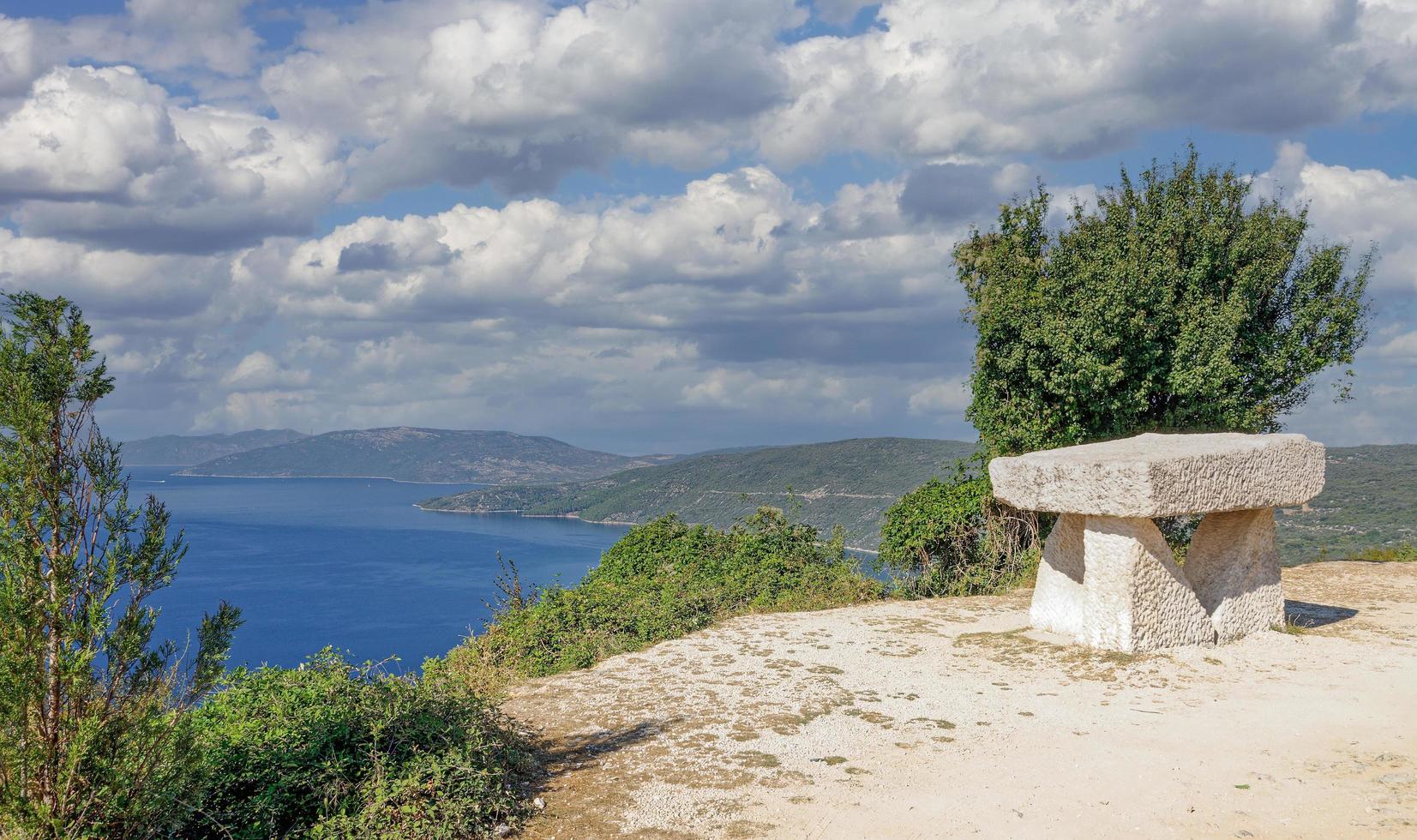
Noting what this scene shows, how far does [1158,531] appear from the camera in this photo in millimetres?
10289

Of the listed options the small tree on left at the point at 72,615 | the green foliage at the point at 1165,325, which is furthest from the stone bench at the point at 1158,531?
the small tree on left at the point at 72,615

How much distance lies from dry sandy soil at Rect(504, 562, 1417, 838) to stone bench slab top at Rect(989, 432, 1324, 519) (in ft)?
5.90

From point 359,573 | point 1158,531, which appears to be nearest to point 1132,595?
point 1158,531

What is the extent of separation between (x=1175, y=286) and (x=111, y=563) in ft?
53.8

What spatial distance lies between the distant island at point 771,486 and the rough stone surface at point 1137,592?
28.9 m

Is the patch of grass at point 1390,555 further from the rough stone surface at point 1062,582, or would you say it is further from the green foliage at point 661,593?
the green foliage at point 661,593

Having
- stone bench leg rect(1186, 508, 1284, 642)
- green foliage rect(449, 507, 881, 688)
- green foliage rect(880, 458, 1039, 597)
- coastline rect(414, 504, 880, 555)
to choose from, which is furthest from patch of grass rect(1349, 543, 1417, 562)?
coastline rect(414, 504, 880, 555)

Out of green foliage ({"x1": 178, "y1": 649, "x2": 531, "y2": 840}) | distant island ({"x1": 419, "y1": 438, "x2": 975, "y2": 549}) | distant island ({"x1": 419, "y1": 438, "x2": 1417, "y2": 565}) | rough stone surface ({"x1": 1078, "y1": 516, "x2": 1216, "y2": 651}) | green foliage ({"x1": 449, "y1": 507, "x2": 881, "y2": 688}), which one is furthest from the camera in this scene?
distant island ({"x1": 419, "y1": 438, "x2": 975, "y2": 549})

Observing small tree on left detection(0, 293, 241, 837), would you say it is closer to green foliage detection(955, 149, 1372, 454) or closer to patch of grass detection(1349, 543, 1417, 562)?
green foliage detection(955, 149, 1372, 454)

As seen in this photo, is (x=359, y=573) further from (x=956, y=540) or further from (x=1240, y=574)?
(x=1240, y=574)

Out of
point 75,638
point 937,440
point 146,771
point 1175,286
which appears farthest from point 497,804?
point 937,440

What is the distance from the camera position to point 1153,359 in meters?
15.4

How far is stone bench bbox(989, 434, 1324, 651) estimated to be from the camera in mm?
9734

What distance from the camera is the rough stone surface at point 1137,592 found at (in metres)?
10.1
